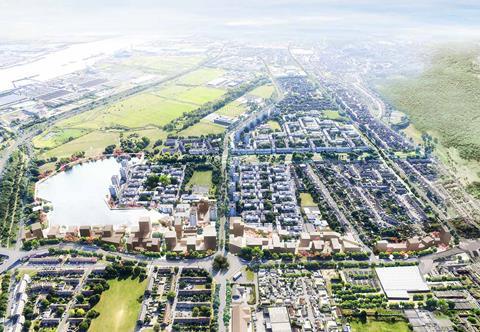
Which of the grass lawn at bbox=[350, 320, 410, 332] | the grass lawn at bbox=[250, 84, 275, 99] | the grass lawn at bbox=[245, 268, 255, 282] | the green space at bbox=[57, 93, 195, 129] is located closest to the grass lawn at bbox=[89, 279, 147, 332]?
the grass lawn at bbox=[245, 268, 255, 282]

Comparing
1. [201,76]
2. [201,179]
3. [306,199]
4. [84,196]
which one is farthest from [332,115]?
[84,196]

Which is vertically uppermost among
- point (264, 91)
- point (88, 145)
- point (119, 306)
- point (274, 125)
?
point (264, 91)

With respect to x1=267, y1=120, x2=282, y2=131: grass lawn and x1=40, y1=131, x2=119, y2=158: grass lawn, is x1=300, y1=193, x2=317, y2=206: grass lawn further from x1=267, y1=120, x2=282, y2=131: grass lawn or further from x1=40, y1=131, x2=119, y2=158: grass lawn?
x1=40, y1=131, x2=119, y2=158: grass lawn

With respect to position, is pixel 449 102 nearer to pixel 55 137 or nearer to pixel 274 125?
pixel 274 125

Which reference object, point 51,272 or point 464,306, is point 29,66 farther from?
point 464,306

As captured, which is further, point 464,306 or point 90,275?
point 90,275

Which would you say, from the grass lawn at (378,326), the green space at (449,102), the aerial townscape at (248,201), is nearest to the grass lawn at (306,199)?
the aerial townscape at (248,201)

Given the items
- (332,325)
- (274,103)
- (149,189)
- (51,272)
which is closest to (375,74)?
(274,103)

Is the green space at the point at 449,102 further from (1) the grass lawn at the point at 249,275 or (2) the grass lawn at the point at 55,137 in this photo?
(2) the grass lawn at the point at 55,137
